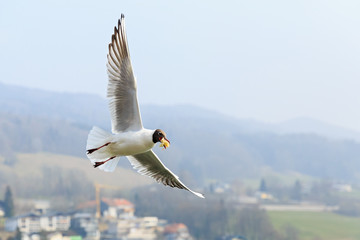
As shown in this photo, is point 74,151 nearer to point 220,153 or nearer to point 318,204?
point 318,204

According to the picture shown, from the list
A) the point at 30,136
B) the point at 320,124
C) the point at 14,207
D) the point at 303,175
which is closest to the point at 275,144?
the point at 303,175

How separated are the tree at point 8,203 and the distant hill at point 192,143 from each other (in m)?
6.00

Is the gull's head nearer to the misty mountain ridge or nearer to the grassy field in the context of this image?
the grassy field

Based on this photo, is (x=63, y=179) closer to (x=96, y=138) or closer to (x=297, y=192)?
(x=297, y=192)

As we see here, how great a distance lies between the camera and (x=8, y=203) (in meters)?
32.3

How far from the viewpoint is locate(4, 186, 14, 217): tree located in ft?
104

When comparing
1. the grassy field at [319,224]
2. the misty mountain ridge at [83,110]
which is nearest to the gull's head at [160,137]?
the grassy field at [319,224]

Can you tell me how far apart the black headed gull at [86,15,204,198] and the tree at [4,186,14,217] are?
91.7 ft

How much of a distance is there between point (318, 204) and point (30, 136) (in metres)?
22.2

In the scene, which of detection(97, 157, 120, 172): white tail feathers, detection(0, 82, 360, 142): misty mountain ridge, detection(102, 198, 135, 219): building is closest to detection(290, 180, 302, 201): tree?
detection(102, 198, 135, 219): building

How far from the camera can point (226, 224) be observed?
33.9 metres

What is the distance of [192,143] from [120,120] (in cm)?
5928

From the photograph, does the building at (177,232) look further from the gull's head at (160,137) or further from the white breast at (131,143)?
the gull's head at (160,137)

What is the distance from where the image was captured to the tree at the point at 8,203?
3161 cm
